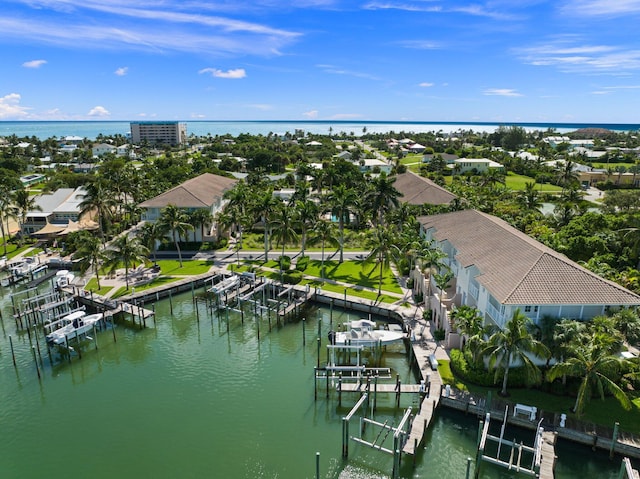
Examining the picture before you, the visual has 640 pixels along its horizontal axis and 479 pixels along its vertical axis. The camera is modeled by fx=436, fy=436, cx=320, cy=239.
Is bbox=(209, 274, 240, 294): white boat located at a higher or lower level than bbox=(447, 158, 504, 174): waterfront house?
lower

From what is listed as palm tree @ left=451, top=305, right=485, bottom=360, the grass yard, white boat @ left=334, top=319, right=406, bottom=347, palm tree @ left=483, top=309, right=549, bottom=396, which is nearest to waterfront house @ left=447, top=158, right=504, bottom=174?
the grass yard

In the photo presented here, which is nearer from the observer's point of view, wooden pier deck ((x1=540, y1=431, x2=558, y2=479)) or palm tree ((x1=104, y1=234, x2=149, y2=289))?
wooden pier deck ((x1=540, y1=431, x2=558, y2=479))

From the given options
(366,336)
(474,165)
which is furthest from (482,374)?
(474,165)

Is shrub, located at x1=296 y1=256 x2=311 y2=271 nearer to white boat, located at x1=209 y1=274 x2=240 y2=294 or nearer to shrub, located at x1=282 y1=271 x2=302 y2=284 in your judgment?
shrub, located at x1=282 y1=271 x2=302 y2=284

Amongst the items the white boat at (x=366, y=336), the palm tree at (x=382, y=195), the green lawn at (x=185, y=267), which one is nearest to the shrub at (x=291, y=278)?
the green lawn at (x=185, y=267)

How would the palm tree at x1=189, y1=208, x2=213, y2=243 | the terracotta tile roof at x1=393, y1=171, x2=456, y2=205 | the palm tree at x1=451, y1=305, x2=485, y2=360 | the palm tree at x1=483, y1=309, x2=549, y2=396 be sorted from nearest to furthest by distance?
the palm tree at x1=483, y1=309, x2=549, y2=396, the palm tree at x1=451, y1=305, x2=485, y2=360, the palm tree at x1=189, y1=208, x2=213, y2=243, the terracotta tile roof at x1=393, y1=171, x2=456, y2=205

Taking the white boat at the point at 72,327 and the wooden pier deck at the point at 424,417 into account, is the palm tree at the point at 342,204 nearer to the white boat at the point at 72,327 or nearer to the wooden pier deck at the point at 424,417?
the wooden pier deck at the point at 424,417
